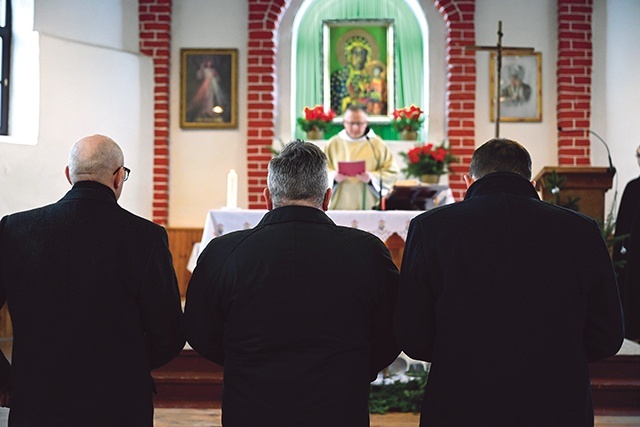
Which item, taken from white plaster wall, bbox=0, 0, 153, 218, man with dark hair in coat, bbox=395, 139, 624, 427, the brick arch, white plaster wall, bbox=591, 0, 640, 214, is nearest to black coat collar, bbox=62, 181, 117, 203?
man with dark hair in coat, bbox=395, 139, 624, 427

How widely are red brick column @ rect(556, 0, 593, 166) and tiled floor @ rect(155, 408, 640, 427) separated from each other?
4493mm

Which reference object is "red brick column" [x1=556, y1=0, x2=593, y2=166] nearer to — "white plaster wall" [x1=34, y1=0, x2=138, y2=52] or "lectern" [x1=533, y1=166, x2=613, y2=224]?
"lectern" [x1=533, y1=166, x2=613, y2=224]

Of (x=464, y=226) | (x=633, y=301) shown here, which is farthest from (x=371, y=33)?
(x=464, y=226)

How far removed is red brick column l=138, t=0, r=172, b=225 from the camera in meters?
9.05

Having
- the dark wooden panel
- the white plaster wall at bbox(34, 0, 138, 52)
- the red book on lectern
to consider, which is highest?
the white plaster wall at bbox(34, 0, 138, 52)

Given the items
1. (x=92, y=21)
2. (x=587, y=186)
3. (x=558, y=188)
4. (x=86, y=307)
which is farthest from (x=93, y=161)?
(x=92, y=21)

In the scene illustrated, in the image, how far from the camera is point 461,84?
29.7ft

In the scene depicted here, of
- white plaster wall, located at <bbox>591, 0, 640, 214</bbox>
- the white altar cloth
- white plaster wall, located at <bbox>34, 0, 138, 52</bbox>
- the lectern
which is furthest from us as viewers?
white plaster wall, located at <bbox>591, 0, 640, 214</bbox>

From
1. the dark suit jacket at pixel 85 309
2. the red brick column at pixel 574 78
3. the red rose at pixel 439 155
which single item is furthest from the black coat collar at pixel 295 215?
the red brick column at pixel 574 78

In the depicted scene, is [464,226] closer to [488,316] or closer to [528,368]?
[488,316]

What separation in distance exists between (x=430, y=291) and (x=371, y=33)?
24.6 ft

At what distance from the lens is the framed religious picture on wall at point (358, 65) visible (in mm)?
9633

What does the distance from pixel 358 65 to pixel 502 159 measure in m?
7.24

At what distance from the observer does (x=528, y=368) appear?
97.5 inches
